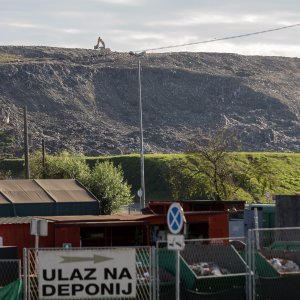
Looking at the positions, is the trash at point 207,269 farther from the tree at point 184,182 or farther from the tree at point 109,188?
the tree at point 184,182

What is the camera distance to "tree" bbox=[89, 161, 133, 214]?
59562 millimetres

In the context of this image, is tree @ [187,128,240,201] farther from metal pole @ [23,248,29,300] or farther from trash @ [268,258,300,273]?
metal pole @ [23,248,29,300]

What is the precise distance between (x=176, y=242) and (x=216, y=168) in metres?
40.2

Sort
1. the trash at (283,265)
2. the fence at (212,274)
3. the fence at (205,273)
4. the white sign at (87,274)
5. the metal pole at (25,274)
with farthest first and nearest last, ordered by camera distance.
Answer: the trash at (283,265), the fence at (205,273), the fence at (212,274), the white sign at (87,274), the metal pole at (25,274)

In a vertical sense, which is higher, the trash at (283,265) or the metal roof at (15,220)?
the metal roof at (15,220)

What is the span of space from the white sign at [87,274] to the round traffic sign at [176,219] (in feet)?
4.78

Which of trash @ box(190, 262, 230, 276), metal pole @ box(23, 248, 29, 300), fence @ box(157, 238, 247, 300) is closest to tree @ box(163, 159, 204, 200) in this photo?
fence @ box(157, 238, 247, 300)

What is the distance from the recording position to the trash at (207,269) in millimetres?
21969

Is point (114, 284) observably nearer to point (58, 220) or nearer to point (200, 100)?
point (58, 220)

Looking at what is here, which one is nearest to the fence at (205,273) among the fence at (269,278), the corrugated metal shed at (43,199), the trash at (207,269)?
the trash at (207,269)

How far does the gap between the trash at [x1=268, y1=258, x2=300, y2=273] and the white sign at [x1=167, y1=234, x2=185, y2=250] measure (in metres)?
4.91

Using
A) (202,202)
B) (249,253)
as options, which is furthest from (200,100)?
(249,253)

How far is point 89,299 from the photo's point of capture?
19969mm

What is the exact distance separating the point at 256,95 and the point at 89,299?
513 feet
